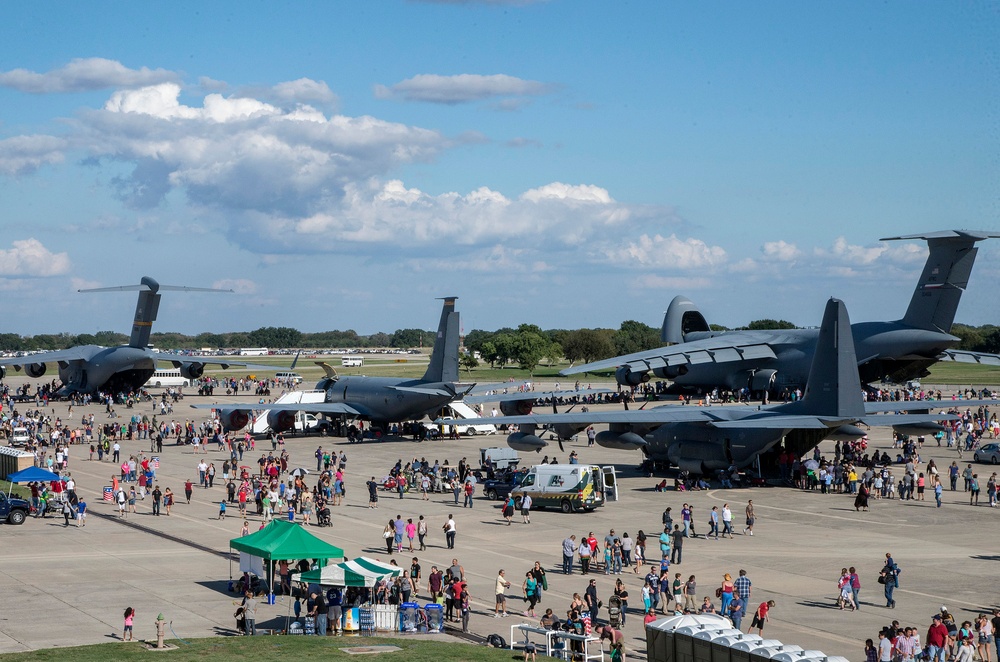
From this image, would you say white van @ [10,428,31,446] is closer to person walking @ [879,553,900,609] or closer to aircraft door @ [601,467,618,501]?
aircraft door @ [601,467,618,501]

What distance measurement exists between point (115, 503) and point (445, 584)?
19505 mm

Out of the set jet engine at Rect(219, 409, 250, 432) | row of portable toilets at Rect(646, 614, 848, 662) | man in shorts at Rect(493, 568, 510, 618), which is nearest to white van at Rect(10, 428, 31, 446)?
jet engine at Rect(219, 409, 250, 432)

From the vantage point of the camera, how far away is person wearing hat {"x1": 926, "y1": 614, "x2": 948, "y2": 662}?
60.7ft

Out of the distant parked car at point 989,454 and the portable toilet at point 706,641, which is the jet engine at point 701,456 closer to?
the distant parked car at point 989,454

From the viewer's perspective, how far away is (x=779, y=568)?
27.2m

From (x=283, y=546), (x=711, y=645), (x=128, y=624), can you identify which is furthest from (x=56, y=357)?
(x=711, y=645)

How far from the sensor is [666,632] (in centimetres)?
Result: 1778

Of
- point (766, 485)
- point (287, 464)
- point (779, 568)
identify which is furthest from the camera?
point (287, 464)

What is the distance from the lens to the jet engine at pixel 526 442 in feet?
135

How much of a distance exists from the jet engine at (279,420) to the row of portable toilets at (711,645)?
4349cm

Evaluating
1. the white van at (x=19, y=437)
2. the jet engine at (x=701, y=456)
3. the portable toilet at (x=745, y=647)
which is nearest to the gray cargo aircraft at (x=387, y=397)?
the white van at (x=19, y=437)

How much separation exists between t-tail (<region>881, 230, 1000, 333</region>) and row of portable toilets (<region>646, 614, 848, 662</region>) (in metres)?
51.4

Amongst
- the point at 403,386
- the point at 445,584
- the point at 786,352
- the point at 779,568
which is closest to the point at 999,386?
the point at 786,352

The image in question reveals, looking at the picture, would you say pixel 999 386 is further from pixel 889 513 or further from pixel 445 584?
pixel 445 584
